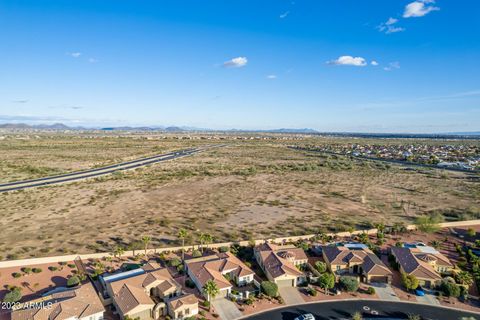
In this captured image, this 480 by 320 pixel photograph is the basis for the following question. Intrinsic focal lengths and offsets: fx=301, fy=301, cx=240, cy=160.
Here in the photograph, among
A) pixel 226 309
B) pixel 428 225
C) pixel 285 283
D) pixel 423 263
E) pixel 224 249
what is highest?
pixel 428 225

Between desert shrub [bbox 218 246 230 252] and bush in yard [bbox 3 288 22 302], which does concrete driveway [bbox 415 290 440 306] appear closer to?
desert shrub [bbox 218 246 230 252]

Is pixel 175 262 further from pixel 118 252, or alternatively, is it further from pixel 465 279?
pixel 465 279

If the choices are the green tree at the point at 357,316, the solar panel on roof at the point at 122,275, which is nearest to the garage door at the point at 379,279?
the green tree at the point at 357,316

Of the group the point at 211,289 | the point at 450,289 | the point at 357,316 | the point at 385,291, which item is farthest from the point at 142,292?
the point at 450,289

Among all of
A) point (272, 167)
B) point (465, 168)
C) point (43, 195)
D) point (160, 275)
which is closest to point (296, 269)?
point (160, 275)

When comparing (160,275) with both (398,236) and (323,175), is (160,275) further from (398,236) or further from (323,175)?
(323,175)

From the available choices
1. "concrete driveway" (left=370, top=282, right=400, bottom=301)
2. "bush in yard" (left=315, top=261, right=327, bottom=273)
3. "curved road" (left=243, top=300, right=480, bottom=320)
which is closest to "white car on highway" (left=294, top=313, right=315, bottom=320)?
"curved road" (left=243, top=300, right=480, bottom=320)

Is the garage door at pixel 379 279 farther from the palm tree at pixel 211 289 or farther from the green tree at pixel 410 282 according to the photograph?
the palm tree at pixel 211 289
